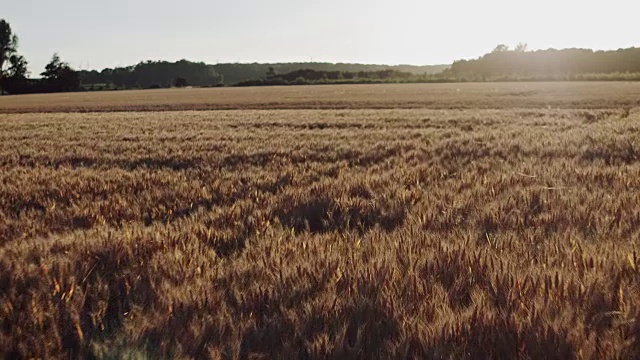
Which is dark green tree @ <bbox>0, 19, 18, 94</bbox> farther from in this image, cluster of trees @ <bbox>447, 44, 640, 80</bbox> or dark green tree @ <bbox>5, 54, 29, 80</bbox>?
cluster of trees @ <bbox>447, 44, 640, 80</bbox>

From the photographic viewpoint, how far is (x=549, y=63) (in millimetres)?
131250

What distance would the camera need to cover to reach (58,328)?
6.68 ft

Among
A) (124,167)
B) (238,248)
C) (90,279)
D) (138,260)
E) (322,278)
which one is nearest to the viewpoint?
(322,278)

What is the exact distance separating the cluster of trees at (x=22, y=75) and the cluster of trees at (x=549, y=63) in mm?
89677

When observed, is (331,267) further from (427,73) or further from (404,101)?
(427,73)

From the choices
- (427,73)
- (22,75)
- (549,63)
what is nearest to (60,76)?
(22,75)

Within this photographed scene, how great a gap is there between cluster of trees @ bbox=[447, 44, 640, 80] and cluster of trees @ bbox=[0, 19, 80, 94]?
294ft

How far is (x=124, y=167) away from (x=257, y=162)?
2.09 metres

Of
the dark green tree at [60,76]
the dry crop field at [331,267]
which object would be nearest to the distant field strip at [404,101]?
the dry crop field at [331,267]

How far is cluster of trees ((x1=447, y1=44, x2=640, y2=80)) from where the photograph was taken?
118 metres

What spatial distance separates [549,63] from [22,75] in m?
129

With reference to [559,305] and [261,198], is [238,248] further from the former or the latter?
[559,305]

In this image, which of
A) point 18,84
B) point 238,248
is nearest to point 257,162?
point 238,248

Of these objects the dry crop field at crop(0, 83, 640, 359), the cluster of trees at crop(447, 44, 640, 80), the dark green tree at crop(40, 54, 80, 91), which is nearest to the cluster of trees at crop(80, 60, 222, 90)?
the dark green tree at crop(40, 54, 80, 91)
